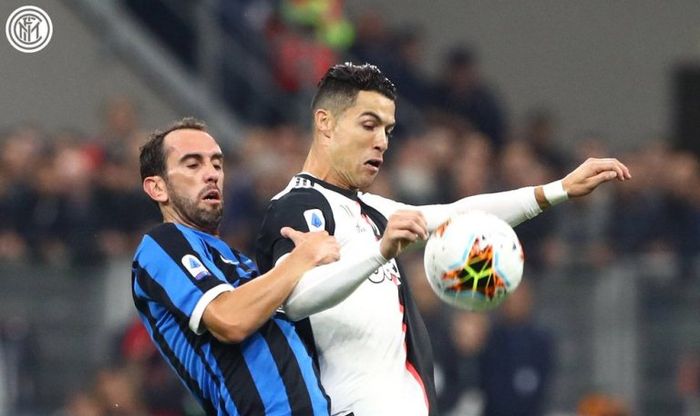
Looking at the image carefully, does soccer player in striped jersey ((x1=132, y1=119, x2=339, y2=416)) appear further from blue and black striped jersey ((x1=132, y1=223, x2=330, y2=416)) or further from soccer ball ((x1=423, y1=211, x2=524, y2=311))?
soccer ball ((x1=423, y1=211, x2=524, y2=311))

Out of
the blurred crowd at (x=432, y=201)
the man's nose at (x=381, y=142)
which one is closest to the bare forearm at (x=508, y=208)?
the man's nose at (x=381, y=142)

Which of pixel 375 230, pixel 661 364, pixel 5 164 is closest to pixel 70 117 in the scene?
pixel 5 164

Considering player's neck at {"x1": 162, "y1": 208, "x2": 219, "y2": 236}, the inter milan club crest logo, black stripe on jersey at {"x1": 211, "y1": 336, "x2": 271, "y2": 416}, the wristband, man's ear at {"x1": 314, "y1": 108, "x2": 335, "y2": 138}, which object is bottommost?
black stripe on jersey at {"x1": 211, "y1": 336, "x2": 271, "y2": 416}

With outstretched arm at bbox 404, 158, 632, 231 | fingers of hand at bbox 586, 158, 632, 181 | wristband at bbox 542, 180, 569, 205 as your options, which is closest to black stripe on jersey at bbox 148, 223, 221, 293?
outstretched arm at bbox 404, 158, 632, 231

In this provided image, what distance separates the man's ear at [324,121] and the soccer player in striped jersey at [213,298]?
49 centimetres

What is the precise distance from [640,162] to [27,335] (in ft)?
19.6

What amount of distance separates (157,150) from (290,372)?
120 cm

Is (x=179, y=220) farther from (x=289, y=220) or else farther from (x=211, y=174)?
(x=289, y=220)

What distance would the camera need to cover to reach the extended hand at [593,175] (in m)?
7.24

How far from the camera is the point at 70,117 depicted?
1655 cm

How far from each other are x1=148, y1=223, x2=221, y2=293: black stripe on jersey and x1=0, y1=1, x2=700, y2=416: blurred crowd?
5498mm

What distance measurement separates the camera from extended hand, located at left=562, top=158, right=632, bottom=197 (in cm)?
724

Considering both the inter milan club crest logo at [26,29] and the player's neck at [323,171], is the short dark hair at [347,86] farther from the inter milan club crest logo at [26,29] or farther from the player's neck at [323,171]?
the inter milan club crest logo at [26,29]

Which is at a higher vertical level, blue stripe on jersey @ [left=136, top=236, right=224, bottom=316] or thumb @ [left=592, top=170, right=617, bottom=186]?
thumb @ [left=592, top=170, right=617, bottom=186]
